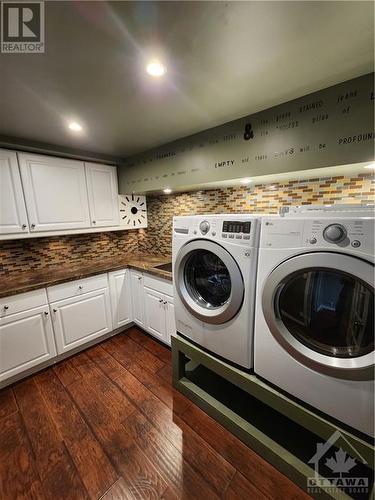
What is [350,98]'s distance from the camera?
3.49ft

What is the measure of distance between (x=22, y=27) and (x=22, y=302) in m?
1.73

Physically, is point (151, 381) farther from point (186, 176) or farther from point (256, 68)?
point (256, 68)

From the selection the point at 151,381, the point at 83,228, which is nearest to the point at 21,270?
the point at 83,228

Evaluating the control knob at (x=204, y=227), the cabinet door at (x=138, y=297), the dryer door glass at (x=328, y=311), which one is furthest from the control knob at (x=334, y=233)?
the cabinet door at (x=138, y=297)

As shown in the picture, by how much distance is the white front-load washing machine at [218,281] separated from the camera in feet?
3.74

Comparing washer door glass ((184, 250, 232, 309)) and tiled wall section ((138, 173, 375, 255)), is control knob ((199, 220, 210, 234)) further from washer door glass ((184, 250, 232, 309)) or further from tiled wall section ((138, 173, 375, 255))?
tiled wall section ((138, 173, 375, 255))

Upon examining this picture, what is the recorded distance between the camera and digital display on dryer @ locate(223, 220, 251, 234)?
1119 millimetres

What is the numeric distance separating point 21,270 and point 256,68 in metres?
2.56

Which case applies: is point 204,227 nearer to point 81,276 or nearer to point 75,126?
point 75,126

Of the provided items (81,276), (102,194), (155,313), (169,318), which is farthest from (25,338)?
(102,194)

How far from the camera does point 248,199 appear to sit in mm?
1944

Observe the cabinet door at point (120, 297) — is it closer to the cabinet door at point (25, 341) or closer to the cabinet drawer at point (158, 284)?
the cabinet drawer at point (158, 284)

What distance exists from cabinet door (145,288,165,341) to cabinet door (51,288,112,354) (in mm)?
446

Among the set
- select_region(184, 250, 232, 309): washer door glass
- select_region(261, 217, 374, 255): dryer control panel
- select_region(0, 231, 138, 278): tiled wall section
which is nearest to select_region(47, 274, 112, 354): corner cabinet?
select_region(0, 231, 138, 278): tiled wall section
